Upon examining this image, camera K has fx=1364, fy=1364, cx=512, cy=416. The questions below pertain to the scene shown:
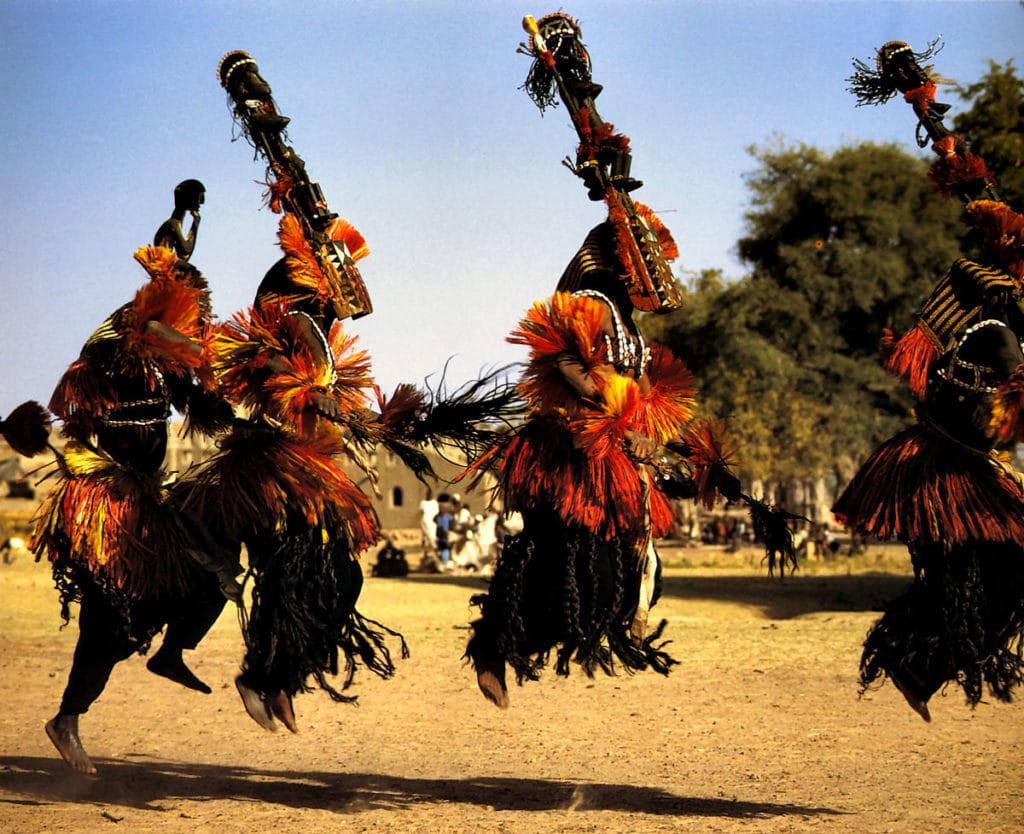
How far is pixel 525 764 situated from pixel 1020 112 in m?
11.4

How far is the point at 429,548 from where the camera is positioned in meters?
25.7

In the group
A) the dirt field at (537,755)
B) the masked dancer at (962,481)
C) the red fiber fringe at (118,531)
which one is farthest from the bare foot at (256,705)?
the masked dancer at (962,481)

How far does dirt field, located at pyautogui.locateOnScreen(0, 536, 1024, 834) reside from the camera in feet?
19.6

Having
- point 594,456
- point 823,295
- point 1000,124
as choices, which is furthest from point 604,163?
point 823,295

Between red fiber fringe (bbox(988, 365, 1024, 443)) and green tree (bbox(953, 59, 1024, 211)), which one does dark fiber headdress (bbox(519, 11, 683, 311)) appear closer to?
red fiber fringe (bbox(988, 365, 1024, 443))

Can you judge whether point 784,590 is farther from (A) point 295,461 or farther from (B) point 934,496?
(A) point 295,461

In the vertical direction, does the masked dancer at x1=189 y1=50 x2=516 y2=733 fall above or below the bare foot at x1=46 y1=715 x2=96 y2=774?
above

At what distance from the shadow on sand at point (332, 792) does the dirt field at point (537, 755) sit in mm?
21

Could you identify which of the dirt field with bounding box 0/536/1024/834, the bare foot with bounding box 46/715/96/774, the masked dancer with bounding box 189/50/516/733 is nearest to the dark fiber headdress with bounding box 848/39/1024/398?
the dirt field with bounding box 0/536/1024/834

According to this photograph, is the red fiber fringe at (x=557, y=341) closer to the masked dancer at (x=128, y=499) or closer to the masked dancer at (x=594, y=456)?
the masked dancer at (x=594, y=456)

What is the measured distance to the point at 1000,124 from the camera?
51.0 feet

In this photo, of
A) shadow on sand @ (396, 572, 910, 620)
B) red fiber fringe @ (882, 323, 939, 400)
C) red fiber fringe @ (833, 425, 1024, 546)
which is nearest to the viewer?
red fiber fringe @ (833, 425, 1024, 546)

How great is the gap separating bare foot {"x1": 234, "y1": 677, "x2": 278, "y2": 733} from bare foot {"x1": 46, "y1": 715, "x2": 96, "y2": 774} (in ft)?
3.00

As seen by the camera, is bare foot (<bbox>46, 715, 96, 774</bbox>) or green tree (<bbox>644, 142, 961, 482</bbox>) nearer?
bare foot (<bbox>46, 715, 96, 774</bbox>)
